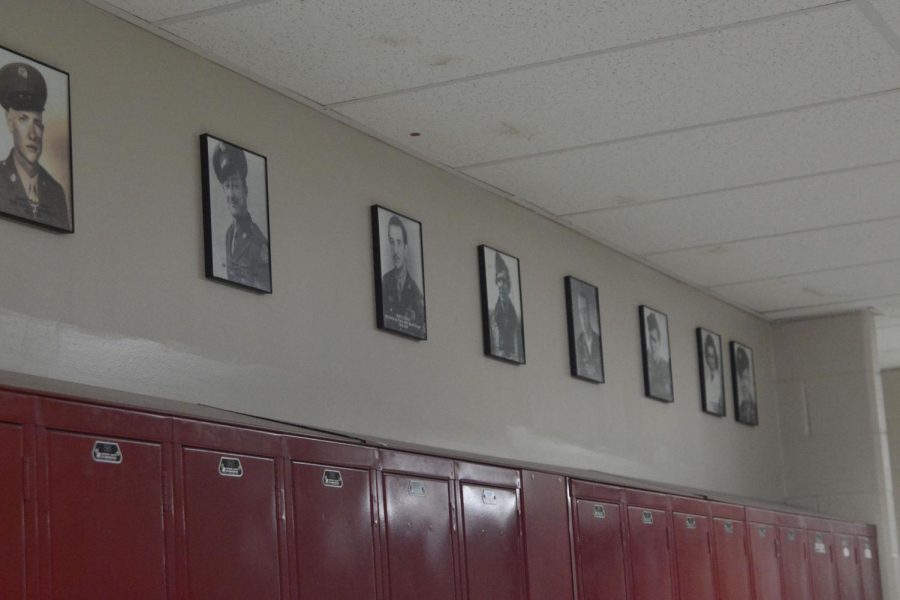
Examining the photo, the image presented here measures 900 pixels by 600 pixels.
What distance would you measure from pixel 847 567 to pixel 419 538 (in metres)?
6.62

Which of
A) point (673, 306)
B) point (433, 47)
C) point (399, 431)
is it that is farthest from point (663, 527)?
point (433, 47)

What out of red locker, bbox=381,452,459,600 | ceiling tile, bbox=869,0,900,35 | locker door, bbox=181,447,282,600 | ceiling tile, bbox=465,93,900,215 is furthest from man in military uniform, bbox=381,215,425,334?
ceiling tile, bbox=869,0,900,35

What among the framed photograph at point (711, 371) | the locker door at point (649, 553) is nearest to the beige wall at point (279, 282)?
the locker door at point (649, 553)

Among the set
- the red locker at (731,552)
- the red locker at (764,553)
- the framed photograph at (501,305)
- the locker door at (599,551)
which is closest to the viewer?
the locker door at (599,551)

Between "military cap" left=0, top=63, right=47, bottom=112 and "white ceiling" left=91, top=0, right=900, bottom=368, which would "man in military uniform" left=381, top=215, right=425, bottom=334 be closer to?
"white ceiling" left=91, top=0, right=900, bottom=368

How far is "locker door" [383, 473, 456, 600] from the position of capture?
192 inches

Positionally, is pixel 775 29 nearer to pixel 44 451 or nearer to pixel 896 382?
pixel 44 451

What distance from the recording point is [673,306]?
9.84 meters

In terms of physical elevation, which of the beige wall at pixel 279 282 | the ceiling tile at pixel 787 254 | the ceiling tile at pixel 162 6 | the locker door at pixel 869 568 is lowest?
the locker door at pixel 869 568

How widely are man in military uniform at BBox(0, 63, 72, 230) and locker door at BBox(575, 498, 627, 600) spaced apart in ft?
10.4

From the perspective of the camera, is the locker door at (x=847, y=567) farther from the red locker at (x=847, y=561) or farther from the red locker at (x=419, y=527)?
the red locker at (x=419, y=527)

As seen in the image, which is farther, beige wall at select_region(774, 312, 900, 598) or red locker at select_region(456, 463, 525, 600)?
beige wall at select_region(774, 312, 900, 598)

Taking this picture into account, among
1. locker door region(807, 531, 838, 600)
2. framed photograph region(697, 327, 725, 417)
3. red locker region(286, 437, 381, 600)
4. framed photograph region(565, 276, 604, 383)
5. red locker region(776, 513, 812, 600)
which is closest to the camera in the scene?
red locker region(286, 437, 381, 600)

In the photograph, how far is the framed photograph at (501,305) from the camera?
7.03 metres
